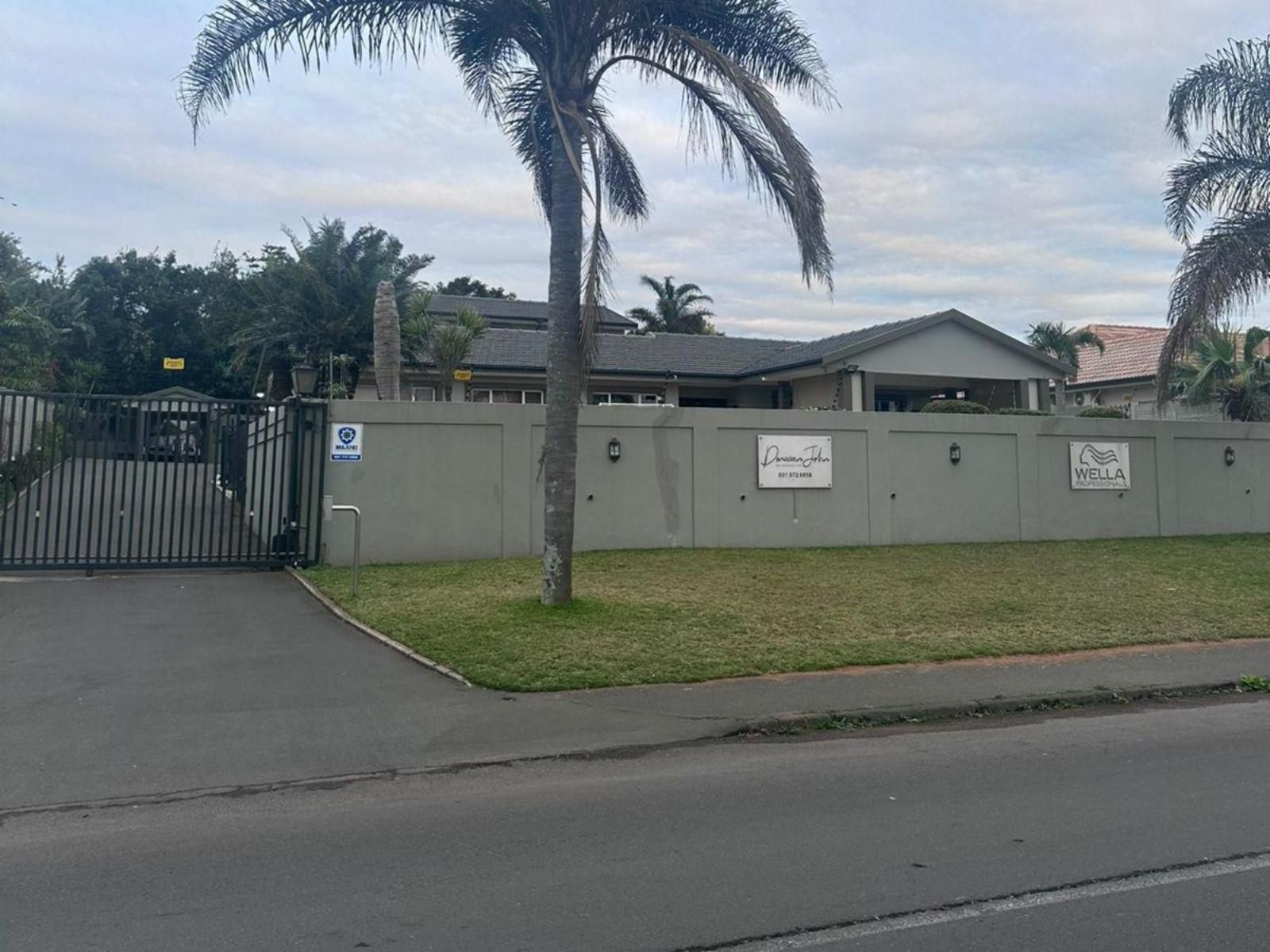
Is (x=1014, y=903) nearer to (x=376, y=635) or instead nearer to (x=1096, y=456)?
(x=376, y=635)

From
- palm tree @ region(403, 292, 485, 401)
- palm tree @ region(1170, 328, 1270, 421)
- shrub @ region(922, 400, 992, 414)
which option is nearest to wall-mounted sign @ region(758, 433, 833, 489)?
shrub @ region(922, 400, 992, 414)

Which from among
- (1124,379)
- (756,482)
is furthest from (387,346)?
(1124,379)

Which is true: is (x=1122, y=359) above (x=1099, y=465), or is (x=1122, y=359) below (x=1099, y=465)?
above

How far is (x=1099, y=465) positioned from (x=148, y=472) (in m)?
16.5

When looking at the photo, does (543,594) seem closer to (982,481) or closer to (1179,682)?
(1179,682)

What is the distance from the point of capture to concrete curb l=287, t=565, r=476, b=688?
8664 mm

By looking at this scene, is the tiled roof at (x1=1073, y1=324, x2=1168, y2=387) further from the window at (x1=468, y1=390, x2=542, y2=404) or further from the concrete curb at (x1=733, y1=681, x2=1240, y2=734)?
the concrete curb at (x1=733, y1=681, x2=1240, y2=734)

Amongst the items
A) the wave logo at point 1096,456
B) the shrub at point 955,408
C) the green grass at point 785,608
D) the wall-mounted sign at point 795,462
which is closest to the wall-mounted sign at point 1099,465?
the wave logo at point 1096,456

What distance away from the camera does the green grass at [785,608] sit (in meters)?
9.30

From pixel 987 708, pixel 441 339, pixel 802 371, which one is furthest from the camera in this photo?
pixel 802 371

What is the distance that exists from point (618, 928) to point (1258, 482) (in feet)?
68.5

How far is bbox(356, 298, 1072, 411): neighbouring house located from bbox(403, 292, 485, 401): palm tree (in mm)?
832

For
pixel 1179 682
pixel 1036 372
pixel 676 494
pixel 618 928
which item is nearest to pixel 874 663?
pixel 1179 682

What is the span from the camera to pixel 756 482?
16.6 m
